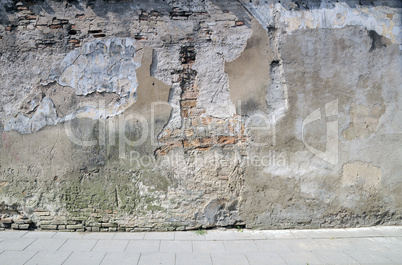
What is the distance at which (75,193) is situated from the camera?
10.8ft

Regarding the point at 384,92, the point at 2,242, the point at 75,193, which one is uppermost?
the point at 384,92

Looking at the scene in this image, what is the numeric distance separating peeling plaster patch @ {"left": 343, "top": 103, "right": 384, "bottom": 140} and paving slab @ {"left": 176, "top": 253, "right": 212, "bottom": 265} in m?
2.25

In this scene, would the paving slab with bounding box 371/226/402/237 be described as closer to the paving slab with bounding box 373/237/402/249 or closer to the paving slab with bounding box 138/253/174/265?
the paving slab with bounding box 373/237/402/249

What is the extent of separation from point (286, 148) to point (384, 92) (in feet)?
4.74

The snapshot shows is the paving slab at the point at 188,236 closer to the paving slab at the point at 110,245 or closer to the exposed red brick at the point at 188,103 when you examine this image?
the paving slab at the point at 110,245

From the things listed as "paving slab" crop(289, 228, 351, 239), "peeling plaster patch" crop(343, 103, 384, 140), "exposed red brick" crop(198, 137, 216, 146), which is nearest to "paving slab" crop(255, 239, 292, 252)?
"paving slab" crop(289, 228, 351, 239)

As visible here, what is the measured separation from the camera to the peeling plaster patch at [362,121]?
131 inches

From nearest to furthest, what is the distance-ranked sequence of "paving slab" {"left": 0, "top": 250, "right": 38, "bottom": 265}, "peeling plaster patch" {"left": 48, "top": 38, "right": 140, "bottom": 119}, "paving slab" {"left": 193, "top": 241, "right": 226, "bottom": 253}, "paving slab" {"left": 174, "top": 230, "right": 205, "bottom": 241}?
"paving slab" {"left": 0, "top": 250, "right": 38, "bottom": 265} < "paving slab" {"left": 193, "top": 241, "right": 226, "bottom": 253} < "paving slab" {"left": 174, "top": 230, "right": 205, "bottom": 241} < "peeling plaster patch" {"left": 48, "top": 38, "right": 140, "bottom": 119}

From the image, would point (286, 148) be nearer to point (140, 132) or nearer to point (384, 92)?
point (384, 92)

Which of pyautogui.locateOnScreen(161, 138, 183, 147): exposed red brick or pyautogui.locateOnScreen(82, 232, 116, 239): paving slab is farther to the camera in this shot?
pyautogui.locateOnScreen(161, 138, 183, 147): exposed red brick

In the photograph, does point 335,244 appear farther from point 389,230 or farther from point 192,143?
point 192,143

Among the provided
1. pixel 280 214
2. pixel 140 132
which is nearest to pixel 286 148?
pixel 280 214

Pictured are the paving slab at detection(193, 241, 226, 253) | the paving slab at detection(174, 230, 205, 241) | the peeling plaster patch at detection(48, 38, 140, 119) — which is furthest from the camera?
the peeling plaster patch at detection(48, 38, 140, 119)

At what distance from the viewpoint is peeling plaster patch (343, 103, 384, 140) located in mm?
3336
